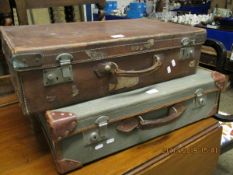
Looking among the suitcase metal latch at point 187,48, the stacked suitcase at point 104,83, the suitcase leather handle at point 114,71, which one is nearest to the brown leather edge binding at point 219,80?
the stacked suitcase at point 104,83

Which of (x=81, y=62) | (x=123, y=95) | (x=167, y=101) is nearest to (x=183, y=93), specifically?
(x=167, y=101)

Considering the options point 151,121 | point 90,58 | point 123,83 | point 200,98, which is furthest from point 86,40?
point 200,98

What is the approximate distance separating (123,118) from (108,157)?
11 cm

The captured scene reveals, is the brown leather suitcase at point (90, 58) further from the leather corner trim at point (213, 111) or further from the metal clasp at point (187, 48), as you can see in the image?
the leather corner trim at point (213, 111)

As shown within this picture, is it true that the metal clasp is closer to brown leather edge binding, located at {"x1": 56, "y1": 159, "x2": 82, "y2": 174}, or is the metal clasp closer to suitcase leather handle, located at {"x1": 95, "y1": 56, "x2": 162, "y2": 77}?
suitcase leather handle, located at {"x1": 95, "y1": 56, "x2": 162, "y2": 77}

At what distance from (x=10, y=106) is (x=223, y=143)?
0.80m

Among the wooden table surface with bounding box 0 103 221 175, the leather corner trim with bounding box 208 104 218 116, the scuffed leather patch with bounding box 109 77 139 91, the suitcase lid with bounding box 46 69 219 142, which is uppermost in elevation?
the scuffed leather patch with bounding box 109 77 139 91

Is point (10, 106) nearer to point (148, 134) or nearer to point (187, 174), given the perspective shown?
point (148, 134)

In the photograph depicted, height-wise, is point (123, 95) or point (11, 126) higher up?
point (123, 95)

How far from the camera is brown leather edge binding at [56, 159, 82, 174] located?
0.57 metres

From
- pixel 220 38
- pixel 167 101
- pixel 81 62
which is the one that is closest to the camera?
pixel 81 62

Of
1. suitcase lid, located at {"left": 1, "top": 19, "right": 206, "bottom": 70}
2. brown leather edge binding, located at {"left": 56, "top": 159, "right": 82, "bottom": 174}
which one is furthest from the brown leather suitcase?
brown leather edge binding, located at {"left": 56, "top": 159, "right": 82, "bottom": 174}

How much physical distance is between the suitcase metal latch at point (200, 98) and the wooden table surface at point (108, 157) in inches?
2.8

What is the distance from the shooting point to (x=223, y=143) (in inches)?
35.9
